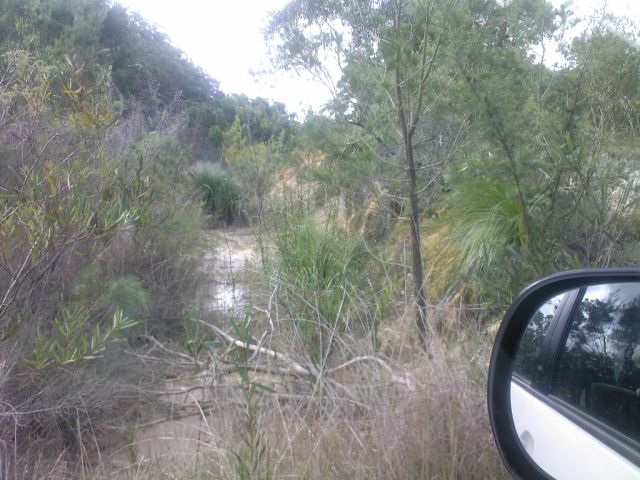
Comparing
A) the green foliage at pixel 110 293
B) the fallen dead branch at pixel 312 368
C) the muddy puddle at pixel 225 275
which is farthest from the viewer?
the muddy puddle at pixel 225 275

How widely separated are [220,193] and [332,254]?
715 centimetres

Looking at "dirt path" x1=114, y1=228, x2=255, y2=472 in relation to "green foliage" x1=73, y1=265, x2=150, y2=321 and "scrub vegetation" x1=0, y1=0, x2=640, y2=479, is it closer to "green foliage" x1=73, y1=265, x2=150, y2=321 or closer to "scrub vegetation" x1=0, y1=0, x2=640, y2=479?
"scrub vegetation" x1=0, y1=0, x2=640, y2=479

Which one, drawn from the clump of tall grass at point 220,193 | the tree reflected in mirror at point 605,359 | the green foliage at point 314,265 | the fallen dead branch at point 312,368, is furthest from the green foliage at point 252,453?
the clump of tall grass at point 220,193

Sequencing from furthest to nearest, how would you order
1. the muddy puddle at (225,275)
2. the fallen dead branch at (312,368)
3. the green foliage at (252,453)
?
1. the muddy puddle at (225,275)
2. the fallen dead branch at (312,368)
3. the green foliage at (252,453)

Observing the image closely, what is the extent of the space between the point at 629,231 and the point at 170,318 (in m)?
4.39

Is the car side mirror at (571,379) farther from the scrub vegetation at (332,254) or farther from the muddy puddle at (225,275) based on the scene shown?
the muddy puddle at (225,275)

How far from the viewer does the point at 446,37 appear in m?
5.24

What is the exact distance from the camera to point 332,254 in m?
6.93

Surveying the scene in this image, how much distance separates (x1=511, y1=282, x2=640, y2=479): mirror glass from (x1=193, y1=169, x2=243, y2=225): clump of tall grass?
382 inches

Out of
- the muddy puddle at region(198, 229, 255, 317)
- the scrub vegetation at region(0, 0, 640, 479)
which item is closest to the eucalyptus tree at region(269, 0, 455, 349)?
the scrub vegetation at region(0, 0, 640, 479)

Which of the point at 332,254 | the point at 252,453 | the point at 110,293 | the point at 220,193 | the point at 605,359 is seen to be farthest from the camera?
the point at 220,193

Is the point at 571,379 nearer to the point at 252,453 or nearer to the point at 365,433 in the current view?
the point at 365,433

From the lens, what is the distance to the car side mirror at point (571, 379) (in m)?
1.97

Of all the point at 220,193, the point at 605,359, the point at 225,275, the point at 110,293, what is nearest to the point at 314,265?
the point at 110,293
